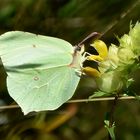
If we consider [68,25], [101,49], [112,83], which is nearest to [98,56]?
[101,49]

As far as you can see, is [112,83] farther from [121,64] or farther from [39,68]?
[39,68]

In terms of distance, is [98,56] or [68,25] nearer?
[98,56]

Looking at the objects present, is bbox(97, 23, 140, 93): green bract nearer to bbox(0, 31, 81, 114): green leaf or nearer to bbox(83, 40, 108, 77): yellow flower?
bbox(83, 40, 108, 77): yellow flower

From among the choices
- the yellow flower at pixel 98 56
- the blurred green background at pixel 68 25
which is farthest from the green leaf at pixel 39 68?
the blurred green background at pixel 68 25

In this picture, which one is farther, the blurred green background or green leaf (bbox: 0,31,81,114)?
the blurred green background

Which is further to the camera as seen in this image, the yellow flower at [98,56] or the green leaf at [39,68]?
the green leaf at [39,68]

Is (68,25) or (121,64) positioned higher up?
(121,64)

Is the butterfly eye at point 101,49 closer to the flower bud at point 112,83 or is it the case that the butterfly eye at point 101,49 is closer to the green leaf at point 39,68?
the flower bud at point 112,83

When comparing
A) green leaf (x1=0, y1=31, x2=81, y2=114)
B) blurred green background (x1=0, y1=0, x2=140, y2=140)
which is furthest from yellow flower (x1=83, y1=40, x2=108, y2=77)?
blurred green background (x1=0, y1=0, x2=140, y2=140)

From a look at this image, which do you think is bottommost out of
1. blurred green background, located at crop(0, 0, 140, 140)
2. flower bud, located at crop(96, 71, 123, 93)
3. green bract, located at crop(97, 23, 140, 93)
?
blurred green background, located at crop(0, 0, 140, 140)
